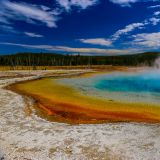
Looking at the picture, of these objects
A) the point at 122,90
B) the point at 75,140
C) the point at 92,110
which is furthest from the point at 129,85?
the point at 75,140

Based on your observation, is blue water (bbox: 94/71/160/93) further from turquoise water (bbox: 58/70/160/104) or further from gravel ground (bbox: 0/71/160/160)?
gravel ground (bbox: 0/71/160/160)

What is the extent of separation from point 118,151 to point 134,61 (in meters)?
158

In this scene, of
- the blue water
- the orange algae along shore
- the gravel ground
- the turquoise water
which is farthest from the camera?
the blue water

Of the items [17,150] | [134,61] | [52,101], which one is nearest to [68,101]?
[52,101]

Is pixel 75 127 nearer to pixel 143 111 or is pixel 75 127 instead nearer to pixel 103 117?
pixel 103 117

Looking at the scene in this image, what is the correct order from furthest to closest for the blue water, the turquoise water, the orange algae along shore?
the blue water → the turquoise water → the orange algae along shore

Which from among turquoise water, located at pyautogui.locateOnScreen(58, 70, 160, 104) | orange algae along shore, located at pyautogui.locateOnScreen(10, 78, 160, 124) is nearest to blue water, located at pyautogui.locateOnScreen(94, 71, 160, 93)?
turquoise water, located at pyautogui.locateOnScreen(58, 70, 160, 104)

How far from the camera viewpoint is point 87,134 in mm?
15531

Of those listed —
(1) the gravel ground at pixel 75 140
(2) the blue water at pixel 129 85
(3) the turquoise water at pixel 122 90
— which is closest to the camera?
(1) the gravel ground at pixel 75 140

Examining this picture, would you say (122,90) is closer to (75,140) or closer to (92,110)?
(92,110)

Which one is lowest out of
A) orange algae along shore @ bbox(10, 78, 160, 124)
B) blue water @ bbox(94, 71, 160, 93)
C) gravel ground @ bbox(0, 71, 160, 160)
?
blue water @ bbox(94, 71, 160, 93)

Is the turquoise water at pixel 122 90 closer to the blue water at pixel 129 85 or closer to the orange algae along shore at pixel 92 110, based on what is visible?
the blue water at pixel 129 85

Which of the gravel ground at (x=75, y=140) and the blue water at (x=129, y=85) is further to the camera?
the blue water at (x=129, y=85)

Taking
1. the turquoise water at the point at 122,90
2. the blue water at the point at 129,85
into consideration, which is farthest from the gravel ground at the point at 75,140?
the blue water at the point at 129,85
